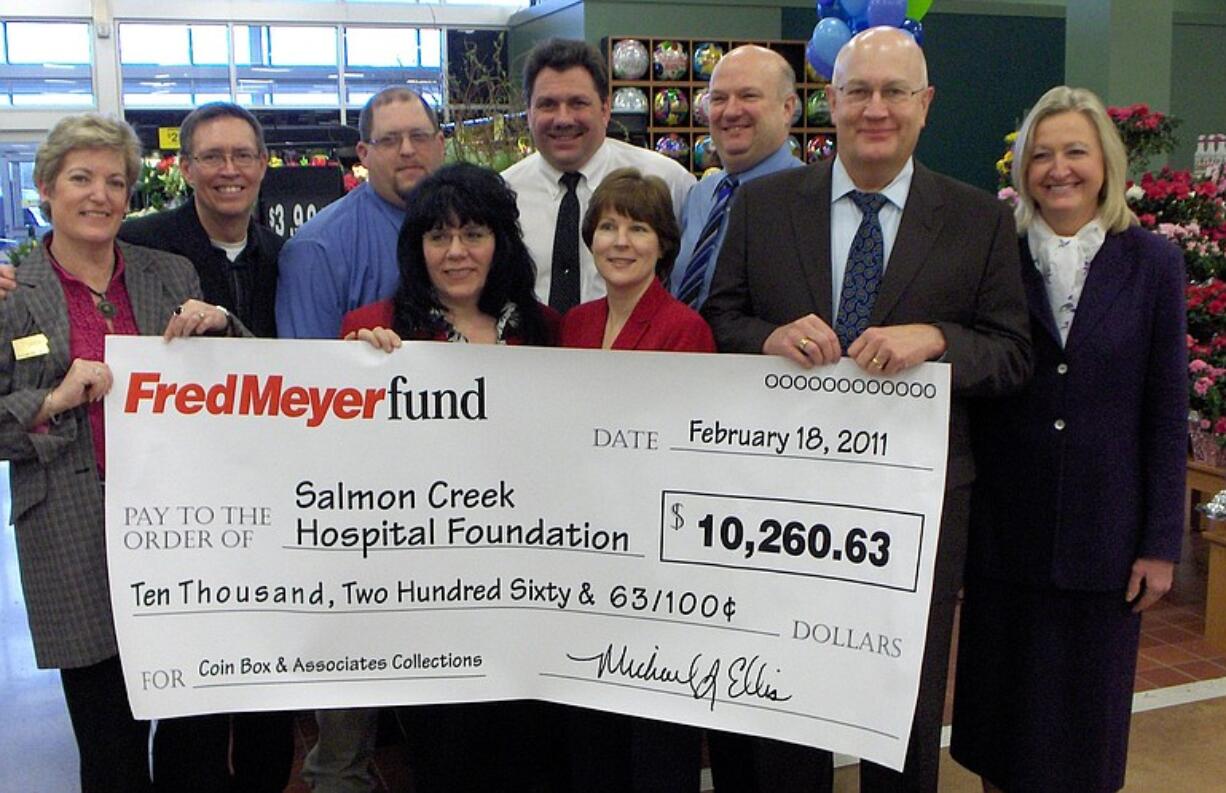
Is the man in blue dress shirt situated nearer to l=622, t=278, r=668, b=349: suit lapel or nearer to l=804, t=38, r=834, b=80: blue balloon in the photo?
l=622, t=278, r=668, b=349: suit lapel

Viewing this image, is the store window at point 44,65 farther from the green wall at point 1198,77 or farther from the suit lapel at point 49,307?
the green wall at point 1198,77

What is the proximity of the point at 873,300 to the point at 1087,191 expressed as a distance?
1.71 ft

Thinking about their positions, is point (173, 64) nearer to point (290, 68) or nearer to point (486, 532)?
point (290, 68)

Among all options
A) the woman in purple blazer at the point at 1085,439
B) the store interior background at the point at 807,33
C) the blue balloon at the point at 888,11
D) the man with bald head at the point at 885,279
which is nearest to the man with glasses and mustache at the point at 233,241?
the man with bald head at the point at 885,279

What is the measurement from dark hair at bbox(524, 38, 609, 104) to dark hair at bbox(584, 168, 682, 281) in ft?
2.37

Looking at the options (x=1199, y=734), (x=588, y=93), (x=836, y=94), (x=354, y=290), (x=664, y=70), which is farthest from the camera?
(x=664, y=70)

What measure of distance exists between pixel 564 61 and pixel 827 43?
3848 mm

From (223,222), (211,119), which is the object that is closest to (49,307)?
(223,222)

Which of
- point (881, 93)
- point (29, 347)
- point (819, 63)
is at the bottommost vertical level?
point (29, 347)

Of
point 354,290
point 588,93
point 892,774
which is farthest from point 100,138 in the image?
point 892,774

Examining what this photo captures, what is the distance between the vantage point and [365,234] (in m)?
2.65

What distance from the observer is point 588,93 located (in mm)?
2943

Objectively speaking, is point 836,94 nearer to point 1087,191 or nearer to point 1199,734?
point 1087,191

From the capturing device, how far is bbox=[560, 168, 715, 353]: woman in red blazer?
7.29 feet
